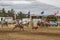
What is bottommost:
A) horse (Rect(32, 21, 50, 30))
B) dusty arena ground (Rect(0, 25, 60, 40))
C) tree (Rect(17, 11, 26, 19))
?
dusty arena ground (Rect(0, 25, 60, 40))

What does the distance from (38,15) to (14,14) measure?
22 centimetres

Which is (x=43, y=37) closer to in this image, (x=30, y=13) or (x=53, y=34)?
(x=53, y=34)

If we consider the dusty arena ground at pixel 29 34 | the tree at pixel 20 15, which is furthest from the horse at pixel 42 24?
the tree at pixel 20 15

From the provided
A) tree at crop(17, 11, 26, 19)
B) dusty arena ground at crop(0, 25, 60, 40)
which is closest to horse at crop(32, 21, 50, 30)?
dusty arena ground at crop(0, 25, 60, 40)

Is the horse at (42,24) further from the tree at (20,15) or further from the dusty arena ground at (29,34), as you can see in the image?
the tree at (20,15)

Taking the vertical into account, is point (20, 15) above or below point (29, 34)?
above

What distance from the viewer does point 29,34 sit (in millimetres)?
1801

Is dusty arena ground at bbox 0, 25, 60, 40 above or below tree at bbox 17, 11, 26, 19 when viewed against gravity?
below

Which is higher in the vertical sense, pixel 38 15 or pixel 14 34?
pixel 38 15

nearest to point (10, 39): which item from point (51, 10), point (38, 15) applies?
point (38, 15)

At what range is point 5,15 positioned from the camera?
5.90 feet

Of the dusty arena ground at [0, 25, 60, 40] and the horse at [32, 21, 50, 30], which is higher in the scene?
the horse at [32, 21, 50, 30]

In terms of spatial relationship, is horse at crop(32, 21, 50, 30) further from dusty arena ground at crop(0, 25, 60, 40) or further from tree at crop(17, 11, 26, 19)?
tree at crop(17, 11, 26, 19)

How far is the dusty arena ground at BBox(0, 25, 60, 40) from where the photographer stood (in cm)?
179
